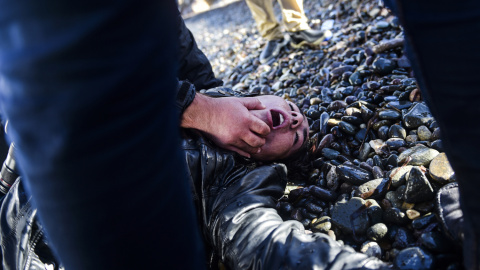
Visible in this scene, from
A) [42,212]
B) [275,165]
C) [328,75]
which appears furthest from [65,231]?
[328,75]

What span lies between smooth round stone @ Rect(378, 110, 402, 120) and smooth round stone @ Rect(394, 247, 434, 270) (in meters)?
1.06

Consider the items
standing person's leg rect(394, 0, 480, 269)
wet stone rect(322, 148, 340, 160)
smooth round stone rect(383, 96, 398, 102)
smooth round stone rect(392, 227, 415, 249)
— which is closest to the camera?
standing person's leg rect(394, 0, 480, 269)

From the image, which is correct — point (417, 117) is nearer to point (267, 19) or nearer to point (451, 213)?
point (451, 213)

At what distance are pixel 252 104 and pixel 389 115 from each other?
83 cm

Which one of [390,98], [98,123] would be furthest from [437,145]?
[98,123]

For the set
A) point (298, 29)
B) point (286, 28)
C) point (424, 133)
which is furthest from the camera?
point (286, 28)

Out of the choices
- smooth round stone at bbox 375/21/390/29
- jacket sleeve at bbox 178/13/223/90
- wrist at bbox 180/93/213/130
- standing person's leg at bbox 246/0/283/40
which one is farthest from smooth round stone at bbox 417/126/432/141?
standing person's leg at bbox 246/0/283/40

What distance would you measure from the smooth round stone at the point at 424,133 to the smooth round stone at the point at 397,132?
74 mm

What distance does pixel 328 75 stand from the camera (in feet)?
10.4

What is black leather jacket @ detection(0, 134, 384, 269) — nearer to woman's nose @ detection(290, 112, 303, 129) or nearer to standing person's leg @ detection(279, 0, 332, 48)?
woman's nose @ detection(290, 112, 303, 129)

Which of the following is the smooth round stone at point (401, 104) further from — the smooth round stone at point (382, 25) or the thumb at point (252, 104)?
the smooth round stone at point (382, 25)

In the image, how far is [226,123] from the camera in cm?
183

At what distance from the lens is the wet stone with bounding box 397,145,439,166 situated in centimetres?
171

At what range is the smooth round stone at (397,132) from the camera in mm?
2054
